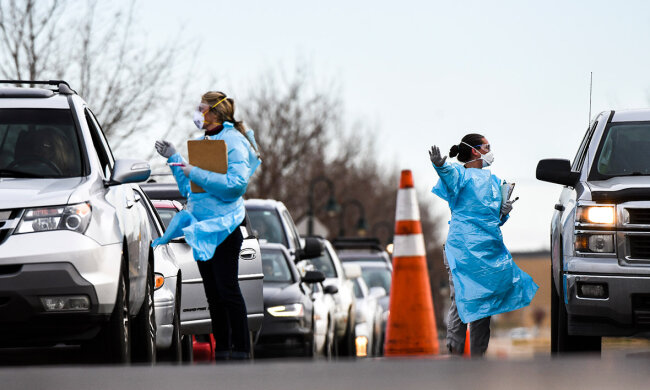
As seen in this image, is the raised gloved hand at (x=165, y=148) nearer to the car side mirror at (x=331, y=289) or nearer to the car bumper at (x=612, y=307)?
the car bumper at (x=612, y=307)

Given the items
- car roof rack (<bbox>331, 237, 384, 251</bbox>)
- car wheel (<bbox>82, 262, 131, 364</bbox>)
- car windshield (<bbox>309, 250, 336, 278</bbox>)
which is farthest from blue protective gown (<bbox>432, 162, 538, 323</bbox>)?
car roof rack (<bbox>331, 237, 384, 251</bbox>)

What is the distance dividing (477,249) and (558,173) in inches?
30.4

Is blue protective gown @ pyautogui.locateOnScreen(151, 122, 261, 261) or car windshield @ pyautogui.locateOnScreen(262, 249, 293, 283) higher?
blue protective gown @ pyautogui.locateOnScreen(151, 122, 261, 261)

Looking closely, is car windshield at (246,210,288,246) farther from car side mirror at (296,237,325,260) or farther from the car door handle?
the car door handle

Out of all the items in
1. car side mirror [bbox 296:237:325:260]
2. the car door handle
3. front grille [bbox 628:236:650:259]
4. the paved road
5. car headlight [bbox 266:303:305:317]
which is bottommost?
car headlight [bbox 266:303:305:317]

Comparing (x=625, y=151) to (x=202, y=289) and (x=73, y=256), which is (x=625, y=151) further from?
(x=73, y=256)

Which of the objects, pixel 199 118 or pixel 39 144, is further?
pixel 199 118

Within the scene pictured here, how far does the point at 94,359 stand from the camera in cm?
866

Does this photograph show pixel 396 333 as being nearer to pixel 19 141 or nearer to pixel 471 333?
pixel 471 333

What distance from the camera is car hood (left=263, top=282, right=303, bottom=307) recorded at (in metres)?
15.8

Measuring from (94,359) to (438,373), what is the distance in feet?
10.7

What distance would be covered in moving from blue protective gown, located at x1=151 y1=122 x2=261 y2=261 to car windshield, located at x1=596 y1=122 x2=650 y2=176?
2580mm

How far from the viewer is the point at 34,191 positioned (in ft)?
28.1

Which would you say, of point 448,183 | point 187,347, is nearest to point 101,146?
point 448,183
